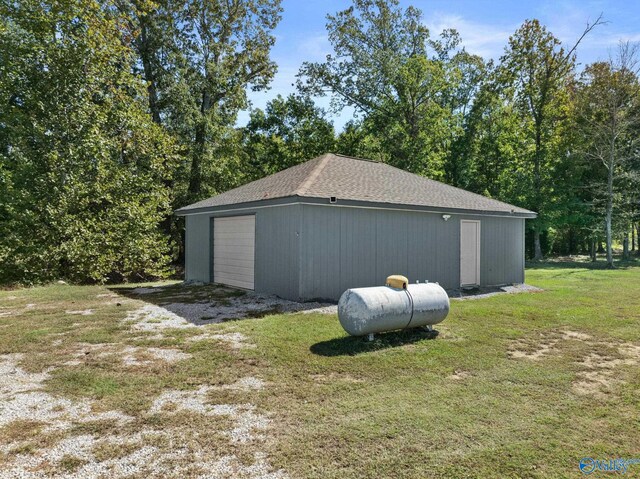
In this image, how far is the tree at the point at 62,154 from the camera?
507 inches

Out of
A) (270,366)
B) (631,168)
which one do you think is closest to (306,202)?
(270,366)

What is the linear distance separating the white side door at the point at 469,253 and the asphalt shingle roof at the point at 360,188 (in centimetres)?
61

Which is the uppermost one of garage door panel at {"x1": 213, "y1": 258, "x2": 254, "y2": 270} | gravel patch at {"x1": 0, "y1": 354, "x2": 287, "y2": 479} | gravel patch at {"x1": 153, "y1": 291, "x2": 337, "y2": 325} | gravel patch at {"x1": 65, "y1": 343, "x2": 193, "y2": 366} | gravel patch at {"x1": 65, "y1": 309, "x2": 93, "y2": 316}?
garage door panel at {"x1": 213, "y1": 258, "x2": 254, "y2": 270}

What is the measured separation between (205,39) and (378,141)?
11206mm

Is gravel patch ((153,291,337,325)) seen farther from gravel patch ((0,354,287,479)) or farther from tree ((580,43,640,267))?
tree ((580,43,640,267))

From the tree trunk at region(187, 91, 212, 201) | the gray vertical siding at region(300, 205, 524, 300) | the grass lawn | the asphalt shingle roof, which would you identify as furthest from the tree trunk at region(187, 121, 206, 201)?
the grass lawn

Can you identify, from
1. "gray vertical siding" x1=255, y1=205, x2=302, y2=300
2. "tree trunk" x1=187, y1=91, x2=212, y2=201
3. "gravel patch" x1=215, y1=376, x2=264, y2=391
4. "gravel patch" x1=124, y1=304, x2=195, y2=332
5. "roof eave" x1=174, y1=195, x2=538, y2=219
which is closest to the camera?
"gravel patch" x1=215, y1=376, x2=264, y2=391

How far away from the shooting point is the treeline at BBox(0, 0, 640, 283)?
13.2 metres

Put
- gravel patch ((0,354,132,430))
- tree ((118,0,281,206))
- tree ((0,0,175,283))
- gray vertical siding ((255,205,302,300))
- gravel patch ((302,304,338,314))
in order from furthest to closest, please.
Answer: tree ((118,0,281,206)) → tree ((0,0,175,283)) → gray vertical siding ((255,205,302,300)) → gravel patch ((302,304,338,314)) → gravel patch ((0,354,132,430))

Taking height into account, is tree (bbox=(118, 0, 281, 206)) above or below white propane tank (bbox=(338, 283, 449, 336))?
above

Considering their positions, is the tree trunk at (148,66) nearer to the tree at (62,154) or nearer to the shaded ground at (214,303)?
the tree at (62,154)

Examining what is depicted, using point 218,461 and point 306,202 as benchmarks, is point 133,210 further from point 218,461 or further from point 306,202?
point 218,461

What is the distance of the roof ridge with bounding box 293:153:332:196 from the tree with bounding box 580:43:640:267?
53.6ft

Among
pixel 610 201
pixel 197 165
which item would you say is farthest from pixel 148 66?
pixel 610 201
